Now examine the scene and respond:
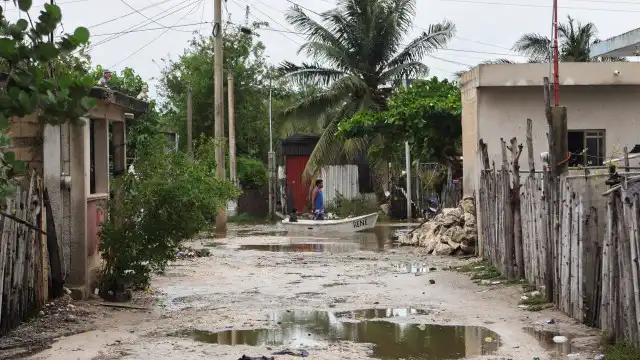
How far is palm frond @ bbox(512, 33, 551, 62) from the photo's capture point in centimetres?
3988

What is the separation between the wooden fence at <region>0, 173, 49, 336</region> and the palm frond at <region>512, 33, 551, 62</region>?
108ft

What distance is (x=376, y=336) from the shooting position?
31.4ft

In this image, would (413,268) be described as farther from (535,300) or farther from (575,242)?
(575,242)

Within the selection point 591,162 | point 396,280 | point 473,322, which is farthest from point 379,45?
point 473,322

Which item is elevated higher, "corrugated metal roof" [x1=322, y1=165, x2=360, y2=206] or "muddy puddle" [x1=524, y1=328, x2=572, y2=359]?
"corrugated metal roof" [x1=322, y1=165, x2=360, y2=206]

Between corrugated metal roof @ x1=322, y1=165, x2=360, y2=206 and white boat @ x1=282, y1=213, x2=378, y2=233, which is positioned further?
corrugated metal roof @ x1=322, y1=165, x2=360, y2=206

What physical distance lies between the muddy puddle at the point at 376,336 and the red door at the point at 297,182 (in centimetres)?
2562

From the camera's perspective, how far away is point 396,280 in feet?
47.0

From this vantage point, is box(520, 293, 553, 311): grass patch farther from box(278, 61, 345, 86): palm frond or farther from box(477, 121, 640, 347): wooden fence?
box(278, 61, 345, 86): palm frond

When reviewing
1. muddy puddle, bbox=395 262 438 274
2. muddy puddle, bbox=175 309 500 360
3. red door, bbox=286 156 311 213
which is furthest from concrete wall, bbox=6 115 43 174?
red door, bbox=286 156 311 213

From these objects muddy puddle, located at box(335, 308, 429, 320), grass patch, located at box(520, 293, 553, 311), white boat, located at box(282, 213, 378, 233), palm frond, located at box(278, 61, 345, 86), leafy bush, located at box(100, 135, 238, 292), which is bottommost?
muddy puddle, located at box(335, 308, 429, 320)

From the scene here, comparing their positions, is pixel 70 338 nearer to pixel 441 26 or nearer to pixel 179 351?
pixel 179 351

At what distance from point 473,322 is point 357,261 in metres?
7.36

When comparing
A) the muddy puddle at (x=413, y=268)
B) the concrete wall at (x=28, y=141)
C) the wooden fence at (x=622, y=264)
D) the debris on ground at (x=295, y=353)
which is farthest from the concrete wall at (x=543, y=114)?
the debris on ground at (x=295, y=353)
